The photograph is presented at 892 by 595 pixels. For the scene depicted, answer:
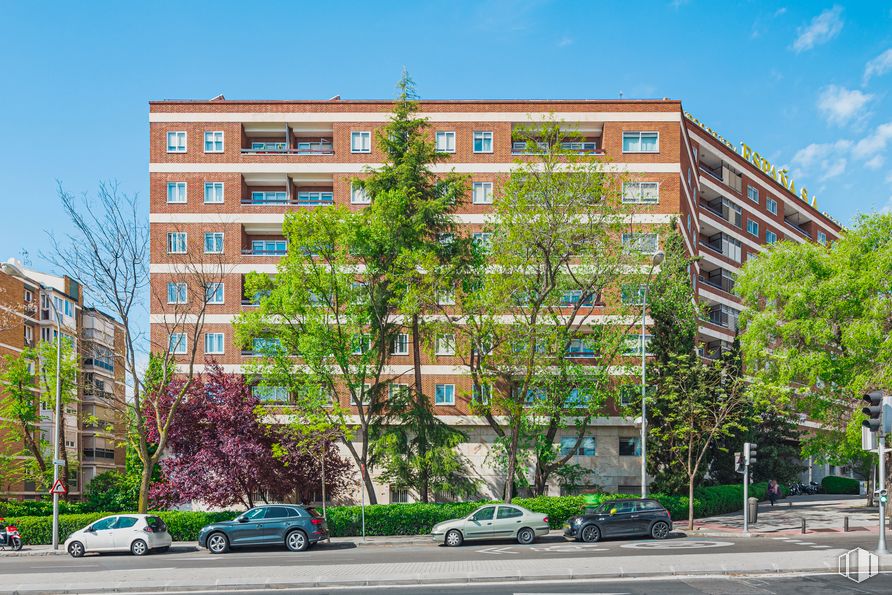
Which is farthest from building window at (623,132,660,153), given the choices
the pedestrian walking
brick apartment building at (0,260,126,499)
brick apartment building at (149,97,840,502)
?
brick apartment building at (0,260,126,499)

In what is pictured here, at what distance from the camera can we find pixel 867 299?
110 ft

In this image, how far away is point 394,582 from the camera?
16844mm

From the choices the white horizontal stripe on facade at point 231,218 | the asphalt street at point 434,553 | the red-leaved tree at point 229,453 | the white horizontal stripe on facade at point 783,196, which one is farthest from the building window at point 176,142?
the white horizontal stripe on facade at point 783,196

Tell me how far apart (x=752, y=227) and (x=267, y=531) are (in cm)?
4576

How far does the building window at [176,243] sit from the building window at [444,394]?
16643 mm

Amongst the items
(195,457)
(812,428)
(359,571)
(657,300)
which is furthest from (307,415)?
(812,428)

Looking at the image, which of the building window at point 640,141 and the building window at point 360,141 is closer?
the building window at point 640,141

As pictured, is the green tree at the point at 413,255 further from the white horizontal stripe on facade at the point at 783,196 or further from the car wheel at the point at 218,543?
the white horizontal stripe on facade at the point at 783,196

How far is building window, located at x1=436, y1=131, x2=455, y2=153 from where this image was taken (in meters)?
44.2

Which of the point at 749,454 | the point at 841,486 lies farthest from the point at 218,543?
the point at 841,486

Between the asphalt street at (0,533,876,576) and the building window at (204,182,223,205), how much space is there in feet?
72.7

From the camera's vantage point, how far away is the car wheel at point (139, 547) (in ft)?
86.6

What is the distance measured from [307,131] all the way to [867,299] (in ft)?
103

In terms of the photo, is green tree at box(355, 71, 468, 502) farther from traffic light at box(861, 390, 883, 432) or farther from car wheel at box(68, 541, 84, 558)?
traffic light at box(861, 390, 883, 432)
